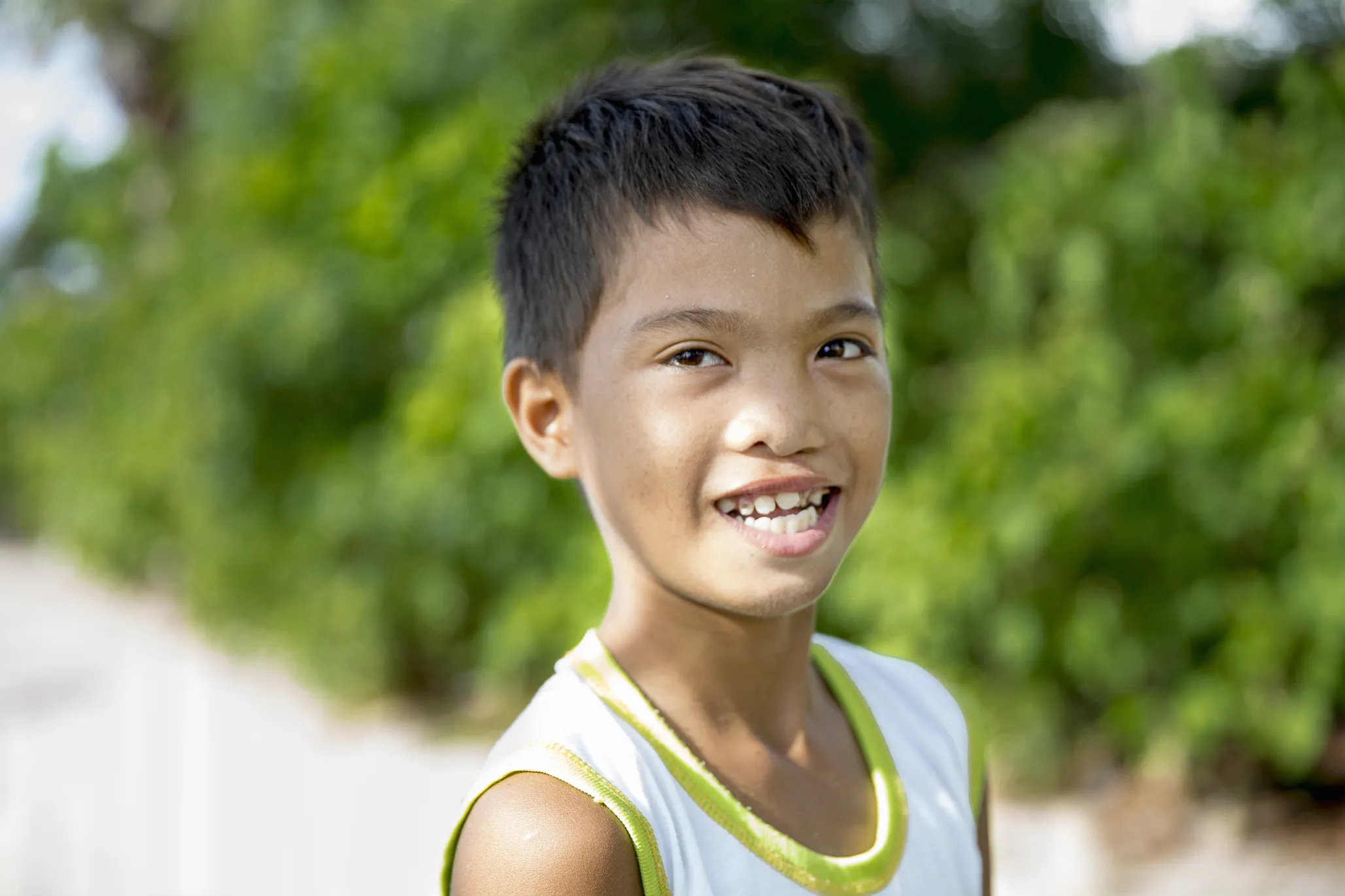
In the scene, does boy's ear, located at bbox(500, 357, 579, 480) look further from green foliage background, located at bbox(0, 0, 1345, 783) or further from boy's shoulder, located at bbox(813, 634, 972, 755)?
green foliage background, located at bbox(0, 0, 1345, 783)

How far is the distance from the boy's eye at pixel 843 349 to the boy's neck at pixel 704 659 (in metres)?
0.25

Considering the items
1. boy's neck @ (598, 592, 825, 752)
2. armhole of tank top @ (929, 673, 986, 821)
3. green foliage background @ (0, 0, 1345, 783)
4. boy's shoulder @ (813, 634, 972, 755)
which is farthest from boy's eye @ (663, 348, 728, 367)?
green foliage background @ (0, 0, 1345, 783)

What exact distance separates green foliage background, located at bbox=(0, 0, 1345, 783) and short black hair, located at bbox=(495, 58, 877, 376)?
4.69ft

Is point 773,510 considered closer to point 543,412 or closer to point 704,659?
point 704,659

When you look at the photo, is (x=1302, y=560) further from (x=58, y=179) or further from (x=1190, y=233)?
(x=58, y=179)

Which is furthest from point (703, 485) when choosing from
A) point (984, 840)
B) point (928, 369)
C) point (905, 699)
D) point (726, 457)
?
point (928, 369)

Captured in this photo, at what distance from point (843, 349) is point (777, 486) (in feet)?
0.49

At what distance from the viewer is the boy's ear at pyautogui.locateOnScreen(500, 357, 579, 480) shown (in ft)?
4.21

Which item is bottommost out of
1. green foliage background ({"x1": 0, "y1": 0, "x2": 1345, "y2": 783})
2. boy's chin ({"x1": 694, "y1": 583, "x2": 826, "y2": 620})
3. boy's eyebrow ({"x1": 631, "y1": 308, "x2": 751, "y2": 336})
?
boy's chin ({"x1": 694, "y1": 583, "x2": 826, "y2": 620})

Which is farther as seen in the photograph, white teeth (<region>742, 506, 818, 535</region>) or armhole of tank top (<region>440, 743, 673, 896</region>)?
white teeth (<region>742, 506, 818, 535</region>)

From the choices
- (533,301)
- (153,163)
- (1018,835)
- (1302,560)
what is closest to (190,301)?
(153,163)

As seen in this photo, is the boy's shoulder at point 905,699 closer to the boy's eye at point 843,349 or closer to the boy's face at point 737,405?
the boy's face at point 737,405

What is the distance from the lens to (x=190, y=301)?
5410 millimetres

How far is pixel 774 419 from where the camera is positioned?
3.67 feet
